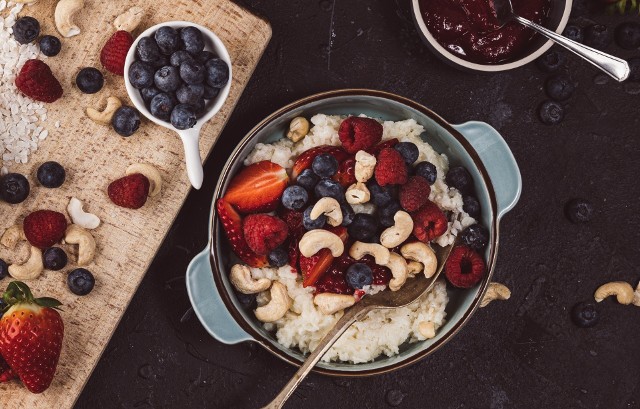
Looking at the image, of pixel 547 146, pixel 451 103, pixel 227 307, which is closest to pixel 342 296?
pixel 227 307

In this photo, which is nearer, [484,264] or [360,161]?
[360,161]

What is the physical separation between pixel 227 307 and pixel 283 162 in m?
0.37

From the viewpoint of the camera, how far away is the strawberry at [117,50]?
164cm

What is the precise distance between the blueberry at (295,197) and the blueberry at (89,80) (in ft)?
1.80

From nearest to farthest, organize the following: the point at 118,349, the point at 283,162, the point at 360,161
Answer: the point at 360,161 < the point at 283,162 < the point at 118,349

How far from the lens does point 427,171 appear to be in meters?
1.62

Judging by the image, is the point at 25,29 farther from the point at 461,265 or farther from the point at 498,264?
the point at 498,264

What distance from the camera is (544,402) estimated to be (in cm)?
193

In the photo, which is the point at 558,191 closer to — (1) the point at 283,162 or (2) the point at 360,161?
(2) the point at 360,161

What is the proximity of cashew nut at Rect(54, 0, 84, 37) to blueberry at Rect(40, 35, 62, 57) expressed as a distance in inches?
1.1

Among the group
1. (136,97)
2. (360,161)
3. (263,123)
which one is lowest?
(360,161)

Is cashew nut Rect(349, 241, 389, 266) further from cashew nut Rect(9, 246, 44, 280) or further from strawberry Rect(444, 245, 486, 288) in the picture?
cashew nut Rect(9, 246, 44, 280)

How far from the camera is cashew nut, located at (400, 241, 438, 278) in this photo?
160 cm

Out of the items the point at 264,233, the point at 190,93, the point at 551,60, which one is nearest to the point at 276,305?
the point at 264,233
